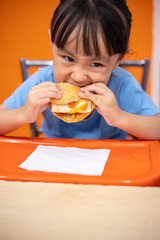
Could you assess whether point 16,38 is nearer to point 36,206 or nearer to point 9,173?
point 9,173

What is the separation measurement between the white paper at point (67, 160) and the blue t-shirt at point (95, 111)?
1.13ft

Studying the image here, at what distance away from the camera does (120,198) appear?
0.64m

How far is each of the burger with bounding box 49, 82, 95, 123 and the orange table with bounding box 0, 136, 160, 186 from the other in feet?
0.36

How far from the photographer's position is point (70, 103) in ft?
3.29

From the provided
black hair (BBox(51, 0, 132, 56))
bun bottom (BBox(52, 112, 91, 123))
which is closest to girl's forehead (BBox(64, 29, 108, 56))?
black hair (BBox(51, 0, 132, 56))

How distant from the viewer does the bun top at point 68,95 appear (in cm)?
96

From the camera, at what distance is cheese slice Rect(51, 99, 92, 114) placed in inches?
38.8

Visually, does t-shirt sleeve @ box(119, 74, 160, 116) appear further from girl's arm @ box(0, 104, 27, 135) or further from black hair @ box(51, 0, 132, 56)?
girl's arm @ box(0, 104, 27, 135)

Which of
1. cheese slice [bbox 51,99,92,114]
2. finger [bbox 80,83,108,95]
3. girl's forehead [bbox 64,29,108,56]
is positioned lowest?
cheese slice [bbox 51,99,92,114]

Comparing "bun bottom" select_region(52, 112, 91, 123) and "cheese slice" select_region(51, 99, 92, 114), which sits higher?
"cheese slice" select_region(51, 99, 92, 114)

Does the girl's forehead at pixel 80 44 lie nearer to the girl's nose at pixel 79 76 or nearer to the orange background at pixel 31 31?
the girl's nose at pixel 79 76

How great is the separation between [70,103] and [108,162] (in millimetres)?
279

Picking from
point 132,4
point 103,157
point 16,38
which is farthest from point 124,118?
point 16,38

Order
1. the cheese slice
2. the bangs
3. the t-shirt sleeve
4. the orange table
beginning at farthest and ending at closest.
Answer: the t-shirt sleeve < the cheese slice < the bangs < the orange table
